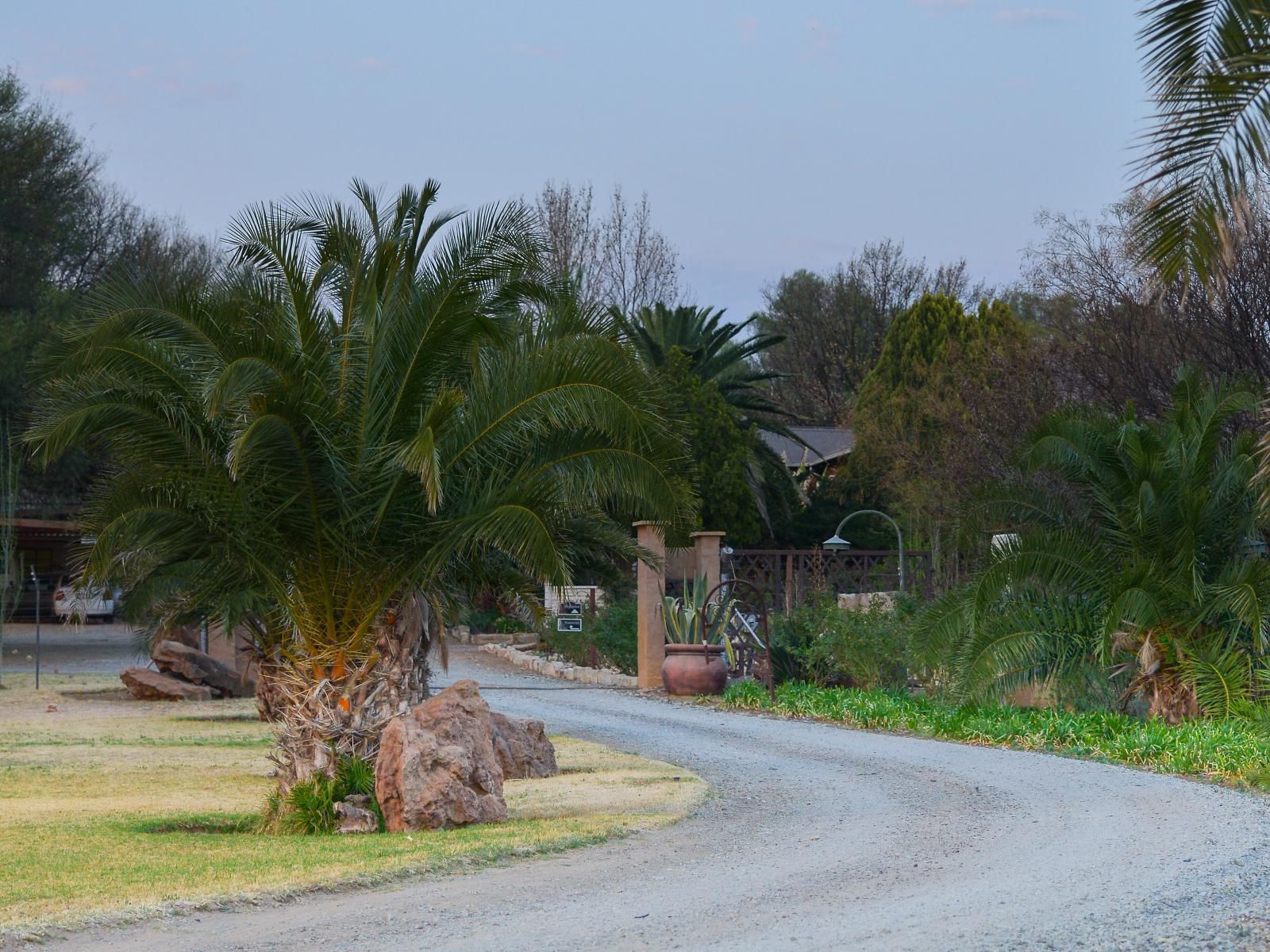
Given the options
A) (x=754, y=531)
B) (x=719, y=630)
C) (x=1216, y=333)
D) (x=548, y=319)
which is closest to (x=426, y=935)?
(x=548, y=319)

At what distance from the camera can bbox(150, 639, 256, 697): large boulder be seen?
66.6 ft

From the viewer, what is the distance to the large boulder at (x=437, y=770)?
9086 mm

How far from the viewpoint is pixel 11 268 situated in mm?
30156

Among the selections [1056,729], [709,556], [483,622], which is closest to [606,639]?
[709,556]

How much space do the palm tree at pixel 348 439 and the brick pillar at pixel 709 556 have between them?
8708mm

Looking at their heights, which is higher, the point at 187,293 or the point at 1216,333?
the point at 1216,333

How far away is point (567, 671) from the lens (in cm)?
2214

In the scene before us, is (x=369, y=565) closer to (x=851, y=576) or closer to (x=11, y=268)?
(x=851, y=576)

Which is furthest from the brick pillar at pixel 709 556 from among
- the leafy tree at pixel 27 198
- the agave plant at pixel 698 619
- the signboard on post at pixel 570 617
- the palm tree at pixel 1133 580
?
the leafy tree at pixel 27 198

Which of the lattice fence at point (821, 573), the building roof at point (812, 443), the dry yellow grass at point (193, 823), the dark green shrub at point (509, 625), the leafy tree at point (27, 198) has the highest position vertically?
the leafy tree at point (27, 198)

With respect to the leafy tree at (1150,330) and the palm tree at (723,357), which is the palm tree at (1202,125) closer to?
the leafy tree at (1150,330)

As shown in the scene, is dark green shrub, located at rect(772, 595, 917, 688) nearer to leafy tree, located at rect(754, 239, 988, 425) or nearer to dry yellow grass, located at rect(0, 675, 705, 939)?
dry yellow grass, located at rect(0, 675, 705, 939)

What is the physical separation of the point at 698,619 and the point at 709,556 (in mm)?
1180

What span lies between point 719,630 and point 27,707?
9.52 metres
